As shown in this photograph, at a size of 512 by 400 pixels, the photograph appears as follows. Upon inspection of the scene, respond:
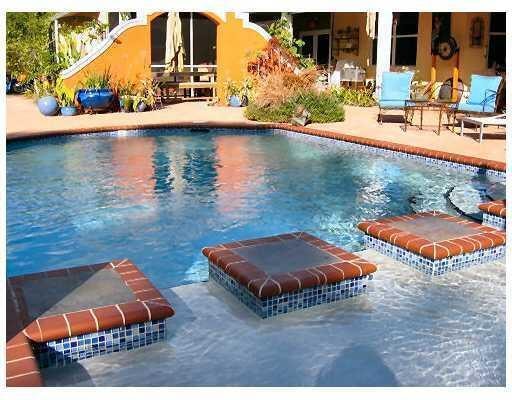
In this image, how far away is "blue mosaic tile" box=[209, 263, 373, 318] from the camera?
12.1ft

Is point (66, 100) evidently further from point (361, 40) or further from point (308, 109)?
point (361, 40)

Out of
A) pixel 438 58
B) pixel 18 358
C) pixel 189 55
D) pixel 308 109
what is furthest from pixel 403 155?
pixel 189 55

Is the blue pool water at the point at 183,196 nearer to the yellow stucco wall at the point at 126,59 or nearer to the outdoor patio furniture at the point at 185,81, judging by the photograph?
the yellow stucco wall at the point at 126,59

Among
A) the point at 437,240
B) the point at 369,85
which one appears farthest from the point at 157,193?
the point at 369,85

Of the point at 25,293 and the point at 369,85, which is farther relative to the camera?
the point at 369,85

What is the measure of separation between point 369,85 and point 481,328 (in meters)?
15.1

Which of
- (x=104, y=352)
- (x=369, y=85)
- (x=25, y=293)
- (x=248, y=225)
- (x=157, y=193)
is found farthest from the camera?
(x=369, y=85)

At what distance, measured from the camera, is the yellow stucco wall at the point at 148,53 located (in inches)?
632

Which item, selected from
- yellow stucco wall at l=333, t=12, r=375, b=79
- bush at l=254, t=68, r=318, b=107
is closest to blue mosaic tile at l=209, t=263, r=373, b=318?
bush at l=254, t=68, r=318, b=107

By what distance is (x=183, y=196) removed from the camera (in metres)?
7.44

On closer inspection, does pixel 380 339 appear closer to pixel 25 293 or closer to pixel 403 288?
pixel 403 288

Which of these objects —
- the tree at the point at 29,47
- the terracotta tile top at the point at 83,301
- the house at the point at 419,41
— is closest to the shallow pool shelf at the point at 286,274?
the terracotta tile top at the point at 83,301

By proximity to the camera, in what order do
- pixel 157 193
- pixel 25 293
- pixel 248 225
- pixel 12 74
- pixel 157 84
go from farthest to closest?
pixel 12 74
pixel 157 84
pixel 157 193
pixel 248 225
pixel 25 293

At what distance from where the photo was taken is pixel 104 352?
3.24m
